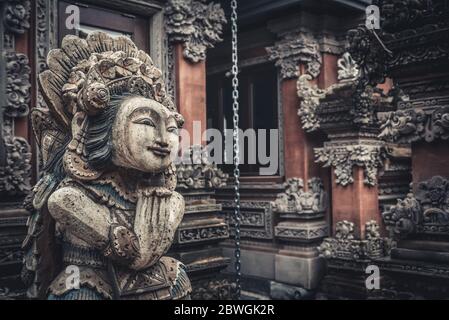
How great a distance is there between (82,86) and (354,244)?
5.72 meters

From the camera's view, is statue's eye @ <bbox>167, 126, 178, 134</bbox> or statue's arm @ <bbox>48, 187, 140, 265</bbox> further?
statue's eye @ <bbox>167, 126, 178, 134</bbox>

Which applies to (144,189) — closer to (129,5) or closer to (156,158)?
(156,158)

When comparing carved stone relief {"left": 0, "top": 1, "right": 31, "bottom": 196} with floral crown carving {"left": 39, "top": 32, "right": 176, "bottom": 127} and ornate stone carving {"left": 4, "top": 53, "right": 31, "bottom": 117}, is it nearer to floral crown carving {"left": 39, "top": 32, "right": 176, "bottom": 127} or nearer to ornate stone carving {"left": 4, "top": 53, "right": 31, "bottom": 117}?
ornate stone carving {"left": 4, "top": 53, "right": 31, "bottom": 117}

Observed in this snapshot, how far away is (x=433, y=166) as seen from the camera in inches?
191

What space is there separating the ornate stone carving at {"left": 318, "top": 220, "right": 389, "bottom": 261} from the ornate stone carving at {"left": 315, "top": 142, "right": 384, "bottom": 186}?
2.53 ft

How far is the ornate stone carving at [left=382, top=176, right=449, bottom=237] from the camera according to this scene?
15.3 feet

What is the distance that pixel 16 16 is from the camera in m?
5.40

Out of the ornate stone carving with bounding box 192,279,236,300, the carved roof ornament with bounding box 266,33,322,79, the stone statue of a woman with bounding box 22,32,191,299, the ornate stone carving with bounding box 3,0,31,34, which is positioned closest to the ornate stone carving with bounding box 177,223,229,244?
the ornate stone carving with bounding box 192,279,236,300

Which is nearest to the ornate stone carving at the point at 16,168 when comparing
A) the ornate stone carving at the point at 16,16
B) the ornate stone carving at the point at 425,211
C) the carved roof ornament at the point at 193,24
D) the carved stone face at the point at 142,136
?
the ornate stone carving at the point at 16,16

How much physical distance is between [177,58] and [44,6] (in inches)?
82.0

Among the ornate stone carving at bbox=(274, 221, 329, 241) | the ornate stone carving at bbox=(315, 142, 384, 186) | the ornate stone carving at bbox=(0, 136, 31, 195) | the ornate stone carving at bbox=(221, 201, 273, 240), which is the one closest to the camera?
the ornate stone carving at bbox=(0, 136, 31, 195)

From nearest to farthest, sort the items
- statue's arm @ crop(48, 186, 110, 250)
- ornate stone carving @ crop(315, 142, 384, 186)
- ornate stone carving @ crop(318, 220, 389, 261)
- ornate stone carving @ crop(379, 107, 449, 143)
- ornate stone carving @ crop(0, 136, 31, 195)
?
1. statue's arm @ crop(48, 186, 110, 250)
2. ornate stone carving @ crop(379, 107, 449, 143)
3. ornate stone carving @ crop(0, 136, 31, 195)
4. ornate stone carving @ crop(318, 220, 389, 261)
5. ornate stone carving @ crop(315, 142, 384, 186)

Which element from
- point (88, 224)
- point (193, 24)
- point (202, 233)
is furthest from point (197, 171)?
point (88, 224)

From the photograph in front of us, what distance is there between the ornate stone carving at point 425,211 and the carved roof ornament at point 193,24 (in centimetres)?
393
